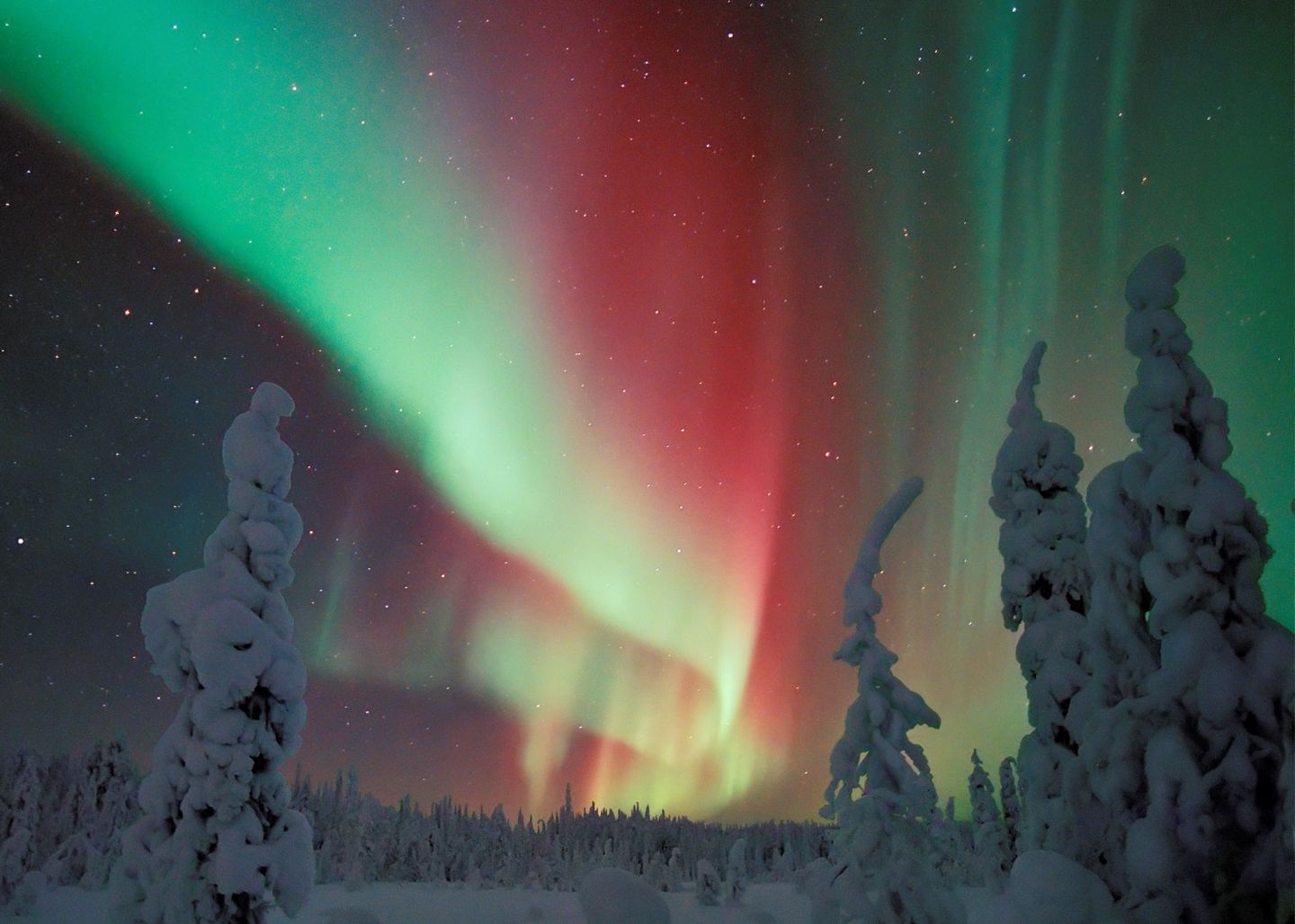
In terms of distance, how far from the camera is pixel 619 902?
25.7m

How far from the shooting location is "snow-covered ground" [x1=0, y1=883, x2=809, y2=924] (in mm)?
36594

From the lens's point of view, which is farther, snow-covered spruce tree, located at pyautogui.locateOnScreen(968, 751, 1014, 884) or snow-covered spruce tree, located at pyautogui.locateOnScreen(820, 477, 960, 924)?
snow-covered spruce tree, located at pyautogui.locateOnScreen(968, 751, 1014, 884)

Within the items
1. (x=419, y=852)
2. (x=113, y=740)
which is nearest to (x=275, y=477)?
(x=419, y=852)

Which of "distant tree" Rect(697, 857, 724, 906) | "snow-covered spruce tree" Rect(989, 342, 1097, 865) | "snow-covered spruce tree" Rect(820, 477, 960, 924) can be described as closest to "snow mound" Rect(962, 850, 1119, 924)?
"snow-covered spruce tree" Rect(820, 477, 960, 924)

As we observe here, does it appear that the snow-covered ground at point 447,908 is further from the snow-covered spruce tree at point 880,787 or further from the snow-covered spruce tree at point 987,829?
the snow-covered spruce tree at point 880,787

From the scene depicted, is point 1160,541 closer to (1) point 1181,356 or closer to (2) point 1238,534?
(2) point 1238,534

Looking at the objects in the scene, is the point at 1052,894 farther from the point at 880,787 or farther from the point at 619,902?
the point at 619,902

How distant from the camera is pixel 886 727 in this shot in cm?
1345

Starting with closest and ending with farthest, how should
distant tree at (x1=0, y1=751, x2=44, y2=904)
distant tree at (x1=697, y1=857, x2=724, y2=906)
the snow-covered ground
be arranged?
the snow-covered ground < distant tree at (x1=0, y1=751, x2=44, y2=904) < distant tree at (x1=697, y1=857, x2=724, y2=906)

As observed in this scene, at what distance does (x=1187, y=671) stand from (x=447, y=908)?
4407cm

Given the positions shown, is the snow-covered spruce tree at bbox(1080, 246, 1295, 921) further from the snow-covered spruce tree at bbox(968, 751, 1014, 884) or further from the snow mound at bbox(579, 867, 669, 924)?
the snow-covered spruce tree at bbox(968, 751, 1014, 884)

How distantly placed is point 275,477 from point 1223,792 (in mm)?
14853

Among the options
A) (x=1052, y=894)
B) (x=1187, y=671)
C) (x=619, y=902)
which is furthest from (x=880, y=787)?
(x=619, y=902)

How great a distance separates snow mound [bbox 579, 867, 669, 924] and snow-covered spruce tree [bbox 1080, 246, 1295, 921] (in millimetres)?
18586
